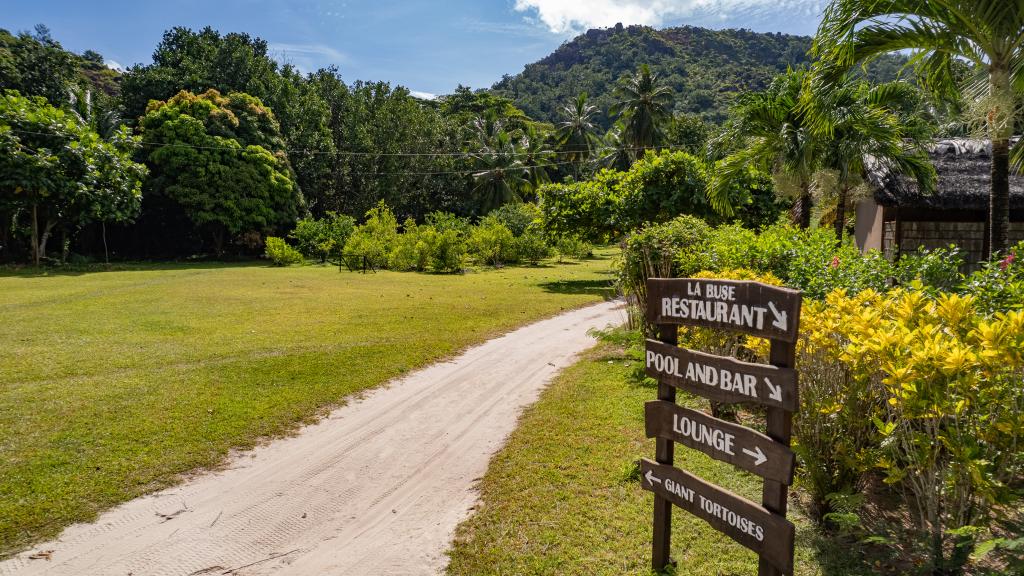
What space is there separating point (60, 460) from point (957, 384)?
6990 millimetres

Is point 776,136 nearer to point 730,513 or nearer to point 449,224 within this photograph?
point 730,513

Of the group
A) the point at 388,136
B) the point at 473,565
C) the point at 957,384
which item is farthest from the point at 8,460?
the point at 388,136

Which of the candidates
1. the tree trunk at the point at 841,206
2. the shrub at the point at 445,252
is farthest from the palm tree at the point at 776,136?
the shrub at the point at 445,252

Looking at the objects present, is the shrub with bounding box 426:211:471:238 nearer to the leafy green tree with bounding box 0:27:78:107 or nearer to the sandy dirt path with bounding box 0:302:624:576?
the leafy green tree with bounding box 0:27:78:107

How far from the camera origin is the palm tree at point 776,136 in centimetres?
1362

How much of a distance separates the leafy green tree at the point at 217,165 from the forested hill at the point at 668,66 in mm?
53516

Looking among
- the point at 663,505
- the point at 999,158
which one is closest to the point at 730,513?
the point at 663,505

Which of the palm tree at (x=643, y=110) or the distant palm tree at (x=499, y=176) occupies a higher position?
the palm tree at (x=643, y=110)

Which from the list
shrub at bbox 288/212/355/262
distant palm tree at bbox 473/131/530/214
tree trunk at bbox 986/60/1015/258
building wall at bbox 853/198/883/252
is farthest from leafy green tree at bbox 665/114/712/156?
tree trunk at bbox 986/60/1015/258

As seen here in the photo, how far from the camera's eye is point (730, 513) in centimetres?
305

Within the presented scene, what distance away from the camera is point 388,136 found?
43.4 m

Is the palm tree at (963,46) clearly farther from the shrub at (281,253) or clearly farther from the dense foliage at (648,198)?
the shrub at (281,253)

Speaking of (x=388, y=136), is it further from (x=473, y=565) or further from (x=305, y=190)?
(x=473, y=565)

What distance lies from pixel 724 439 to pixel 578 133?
46248 millimetres
